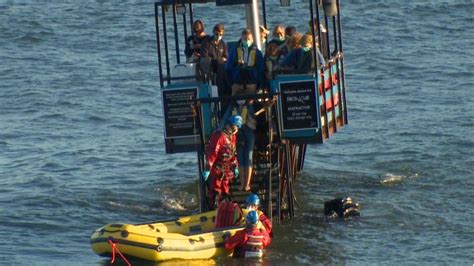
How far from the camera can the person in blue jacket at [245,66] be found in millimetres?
21625

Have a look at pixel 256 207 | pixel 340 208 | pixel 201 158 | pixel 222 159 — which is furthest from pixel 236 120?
pixel 340 208

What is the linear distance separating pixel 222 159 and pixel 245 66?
58.0 inches

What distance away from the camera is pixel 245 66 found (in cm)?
2167

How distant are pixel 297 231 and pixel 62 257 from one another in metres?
3.52

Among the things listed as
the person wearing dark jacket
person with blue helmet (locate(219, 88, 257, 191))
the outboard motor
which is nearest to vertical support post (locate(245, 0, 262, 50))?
the person wearing dark jacket

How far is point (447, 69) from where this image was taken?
115 ft

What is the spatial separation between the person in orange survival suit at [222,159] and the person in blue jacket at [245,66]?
799 millimetres

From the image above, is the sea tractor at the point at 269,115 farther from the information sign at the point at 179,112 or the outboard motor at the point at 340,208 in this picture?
the outboard motor at the point at 340,208

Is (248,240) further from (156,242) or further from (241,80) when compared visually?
(241,80)

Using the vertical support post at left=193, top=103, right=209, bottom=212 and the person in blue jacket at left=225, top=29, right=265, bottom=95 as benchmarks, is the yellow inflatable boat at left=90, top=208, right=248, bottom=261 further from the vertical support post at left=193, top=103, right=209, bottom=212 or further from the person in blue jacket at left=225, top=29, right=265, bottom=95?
the person in blue jacket at left=225, top=29, right=265, bottom=95

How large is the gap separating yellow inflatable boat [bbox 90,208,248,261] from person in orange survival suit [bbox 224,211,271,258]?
13cm

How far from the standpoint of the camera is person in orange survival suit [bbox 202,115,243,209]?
69.0 ft

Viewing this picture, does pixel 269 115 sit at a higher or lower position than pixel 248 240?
higher

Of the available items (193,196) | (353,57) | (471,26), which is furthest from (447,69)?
(193,196)
